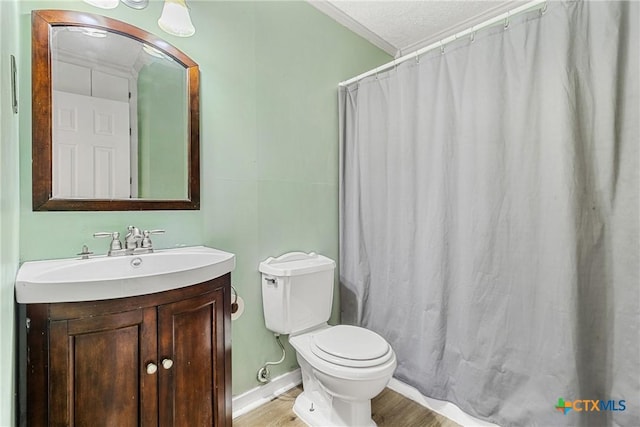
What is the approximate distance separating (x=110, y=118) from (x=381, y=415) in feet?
6.39

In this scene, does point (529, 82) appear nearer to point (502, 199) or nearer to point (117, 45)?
point (502, 199)

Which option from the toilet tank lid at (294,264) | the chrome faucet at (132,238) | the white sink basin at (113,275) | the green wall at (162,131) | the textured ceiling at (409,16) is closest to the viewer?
the white sink basin at (113,275)

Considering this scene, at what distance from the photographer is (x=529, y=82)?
1321 millimetres

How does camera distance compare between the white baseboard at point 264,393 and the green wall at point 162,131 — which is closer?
the green wall at point 162,131

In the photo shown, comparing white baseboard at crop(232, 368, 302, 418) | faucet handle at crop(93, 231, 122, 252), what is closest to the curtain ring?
faucet handle at crop(93, 231, 122, 252)

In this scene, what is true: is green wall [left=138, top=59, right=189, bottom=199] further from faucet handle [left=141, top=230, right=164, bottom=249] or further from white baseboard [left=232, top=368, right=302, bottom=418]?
white baseboard [left=232, top=368, right=302, bottom=418]

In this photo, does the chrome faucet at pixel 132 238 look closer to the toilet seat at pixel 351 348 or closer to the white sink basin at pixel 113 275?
the white sink basin at pixel 113 275

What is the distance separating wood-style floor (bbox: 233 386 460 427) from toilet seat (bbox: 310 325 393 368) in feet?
1.46

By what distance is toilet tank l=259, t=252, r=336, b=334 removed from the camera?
1.60 metres


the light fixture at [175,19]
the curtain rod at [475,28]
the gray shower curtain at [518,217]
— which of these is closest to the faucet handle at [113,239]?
the light fixture at [175,19]

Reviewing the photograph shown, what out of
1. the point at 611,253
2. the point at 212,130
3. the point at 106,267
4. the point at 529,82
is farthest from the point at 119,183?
the point at 611,253

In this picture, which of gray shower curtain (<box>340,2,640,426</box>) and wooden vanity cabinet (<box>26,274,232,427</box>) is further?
gray shower curtain (<box>340,2,640,426</box>)

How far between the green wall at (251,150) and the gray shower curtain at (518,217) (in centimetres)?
40

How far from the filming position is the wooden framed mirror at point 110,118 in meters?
1.11
